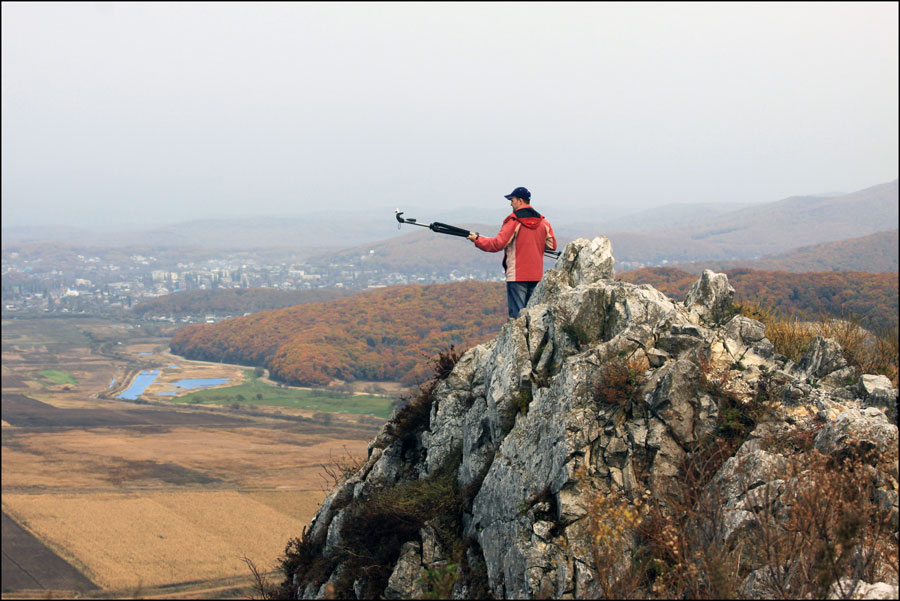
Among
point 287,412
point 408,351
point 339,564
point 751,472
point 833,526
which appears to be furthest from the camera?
point 408,351

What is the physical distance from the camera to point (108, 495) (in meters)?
47.8

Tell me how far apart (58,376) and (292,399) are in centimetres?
4117

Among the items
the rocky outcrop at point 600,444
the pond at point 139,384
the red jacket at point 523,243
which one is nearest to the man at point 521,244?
the red jacket at point 523,243

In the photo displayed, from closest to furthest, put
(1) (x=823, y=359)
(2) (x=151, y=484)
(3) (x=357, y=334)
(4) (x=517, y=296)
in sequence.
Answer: (1) (x=823, y=359)
(4) (x=517, y=296)
(2) (x=151, y=484)
(3) (x=357, y=334)

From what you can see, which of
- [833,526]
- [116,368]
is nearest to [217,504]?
[833,526]

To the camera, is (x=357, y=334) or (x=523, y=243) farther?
(x=357, y=334)

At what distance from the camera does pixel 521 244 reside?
11.9 meters

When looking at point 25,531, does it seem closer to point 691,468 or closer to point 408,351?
point 691,468

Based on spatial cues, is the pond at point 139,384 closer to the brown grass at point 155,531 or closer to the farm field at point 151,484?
the farm field at point 151,484

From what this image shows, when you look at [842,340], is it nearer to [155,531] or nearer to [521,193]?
[521,193]

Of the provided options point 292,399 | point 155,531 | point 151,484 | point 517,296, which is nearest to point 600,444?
point 517,296

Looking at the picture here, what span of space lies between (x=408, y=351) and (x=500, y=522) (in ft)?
344

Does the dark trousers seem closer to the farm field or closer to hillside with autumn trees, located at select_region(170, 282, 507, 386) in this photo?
the farm field

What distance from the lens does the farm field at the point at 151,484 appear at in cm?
3441
